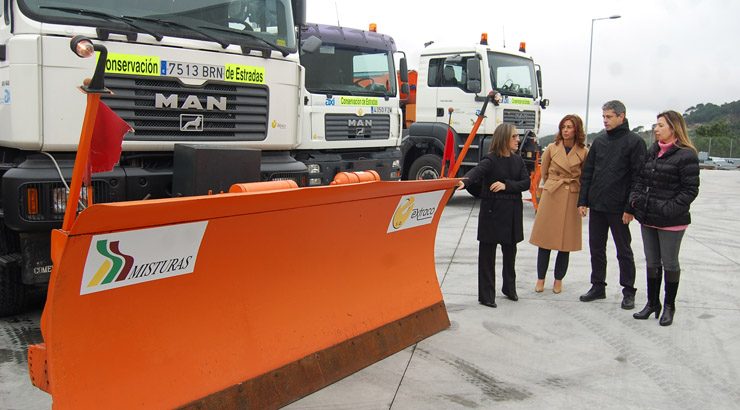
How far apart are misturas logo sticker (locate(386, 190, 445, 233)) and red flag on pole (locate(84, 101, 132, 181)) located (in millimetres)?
2001

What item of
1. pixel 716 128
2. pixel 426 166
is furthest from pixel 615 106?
pixel 716 128

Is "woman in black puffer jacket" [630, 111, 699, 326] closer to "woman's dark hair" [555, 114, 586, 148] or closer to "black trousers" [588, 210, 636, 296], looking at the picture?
"black trousers" [588, 210, 636, 296]

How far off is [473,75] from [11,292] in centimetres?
934

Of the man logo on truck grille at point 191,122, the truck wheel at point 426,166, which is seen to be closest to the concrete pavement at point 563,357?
the man logo on truck grille at point 191,122

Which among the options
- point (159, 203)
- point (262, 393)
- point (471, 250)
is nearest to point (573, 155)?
point (471, 250)

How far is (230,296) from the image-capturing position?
3.47 meters

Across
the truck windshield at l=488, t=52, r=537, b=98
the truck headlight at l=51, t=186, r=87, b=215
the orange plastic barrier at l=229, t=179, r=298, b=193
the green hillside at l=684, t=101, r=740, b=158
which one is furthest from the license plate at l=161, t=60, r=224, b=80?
the green hillside at l=684, t=101, r=740, b=158

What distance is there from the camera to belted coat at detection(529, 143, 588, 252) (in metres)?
6.28

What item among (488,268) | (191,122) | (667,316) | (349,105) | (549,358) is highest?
(349,105)

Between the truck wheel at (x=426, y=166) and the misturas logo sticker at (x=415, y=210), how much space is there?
7904mm

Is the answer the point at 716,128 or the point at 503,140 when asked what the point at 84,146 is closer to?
the point at 503,140

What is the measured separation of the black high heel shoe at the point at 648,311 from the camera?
5.63 meters

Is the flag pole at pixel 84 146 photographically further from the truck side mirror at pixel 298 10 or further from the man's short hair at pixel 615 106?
the man's short hair at pixel 615 106

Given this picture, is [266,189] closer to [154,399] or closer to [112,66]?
[154,399]
